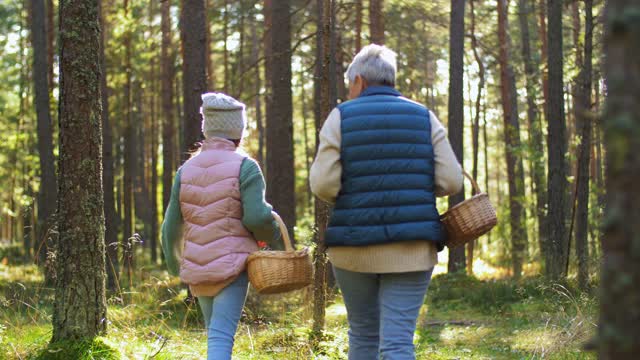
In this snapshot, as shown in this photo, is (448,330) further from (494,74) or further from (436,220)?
(494,74)

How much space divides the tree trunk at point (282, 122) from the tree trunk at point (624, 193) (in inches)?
510

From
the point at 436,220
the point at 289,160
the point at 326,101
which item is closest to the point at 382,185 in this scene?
the point at 436,220

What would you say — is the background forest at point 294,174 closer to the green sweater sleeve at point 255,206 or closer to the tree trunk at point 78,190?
the tree trunk at point 78,190

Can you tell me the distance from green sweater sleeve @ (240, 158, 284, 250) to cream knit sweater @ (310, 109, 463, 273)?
502 mm

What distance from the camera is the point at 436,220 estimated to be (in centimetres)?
419

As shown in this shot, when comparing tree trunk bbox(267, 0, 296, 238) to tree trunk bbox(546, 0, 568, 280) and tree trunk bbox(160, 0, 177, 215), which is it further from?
tree trunk bbox(160, 0, 177, 215)

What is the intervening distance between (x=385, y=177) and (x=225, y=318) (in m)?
1.32

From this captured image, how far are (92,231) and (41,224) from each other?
12.4 metres

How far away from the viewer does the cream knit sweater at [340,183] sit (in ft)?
13.5

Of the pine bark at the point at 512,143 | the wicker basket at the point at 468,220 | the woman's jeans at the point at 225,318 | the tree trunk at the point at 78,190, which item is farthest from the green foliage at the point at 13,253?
the wicker basket at the point at 468,220

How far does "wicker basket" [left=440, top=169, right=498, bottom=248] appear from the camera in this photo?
4324 millimetres

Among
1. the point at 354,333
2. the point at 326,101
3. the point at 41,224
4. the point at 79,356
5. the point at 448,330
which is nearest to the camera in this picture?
the point at 354,333

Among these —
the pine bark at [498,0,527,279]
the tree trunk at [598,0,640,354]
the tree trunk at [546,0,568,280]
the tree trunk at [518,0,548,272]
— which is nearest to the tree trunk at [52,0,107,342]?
the tree trunk at [598,0,640,354]

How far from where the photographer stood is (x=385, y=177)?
13.5 feet
